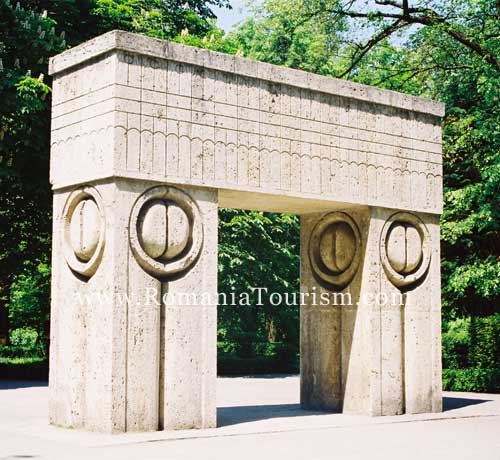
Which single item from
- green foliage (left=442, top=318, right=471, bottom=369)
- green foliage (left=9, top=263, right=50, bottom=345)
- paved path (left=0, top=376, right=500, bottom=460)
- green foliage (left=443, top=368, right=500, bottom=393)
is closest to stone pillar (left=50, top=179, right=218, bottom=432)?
paved path (left=0, top=376, right=500, bottom=460)

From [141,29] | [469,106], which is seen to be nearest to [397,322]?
[469,106]

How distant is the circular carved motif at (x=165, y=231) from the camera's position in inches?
450

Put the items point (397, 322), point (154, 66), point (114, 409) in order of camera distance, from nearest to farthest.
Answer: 1. point (114, 409)
2. point (154, 66)
3. point (397, 322)

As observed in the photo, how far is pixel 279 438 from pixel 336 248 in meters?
4.29

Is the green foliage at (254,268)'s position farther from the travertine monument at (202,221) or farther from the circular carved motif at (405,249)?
the travertine monument at (202,221)

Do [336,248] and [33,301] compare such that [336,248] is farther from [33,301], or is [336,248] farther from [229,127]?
[33,301]

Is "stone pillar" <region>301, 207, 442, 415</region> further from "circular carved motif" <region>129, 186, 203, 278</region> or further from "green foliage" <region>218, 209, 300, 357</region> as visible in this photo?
"green foliage" <region>218, 209, 300, 357</region>

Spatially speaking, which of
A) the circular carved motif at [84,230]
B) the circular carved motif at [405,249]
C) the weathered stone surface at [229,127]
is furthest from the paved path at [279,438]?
the weathered stone surface at [229,127]

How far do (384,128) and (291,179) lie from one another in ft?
7.38

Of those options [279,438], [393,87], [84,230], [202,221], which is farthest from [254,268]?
[279,438]

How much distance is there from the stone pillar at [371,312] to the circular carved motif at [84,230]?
14.8ft

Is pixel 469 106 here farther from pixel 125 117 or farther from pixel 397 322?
pixel 125 117

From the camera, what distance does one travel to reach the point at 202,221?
12086 millimetres

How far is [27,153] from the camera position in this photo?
20.6 metres
